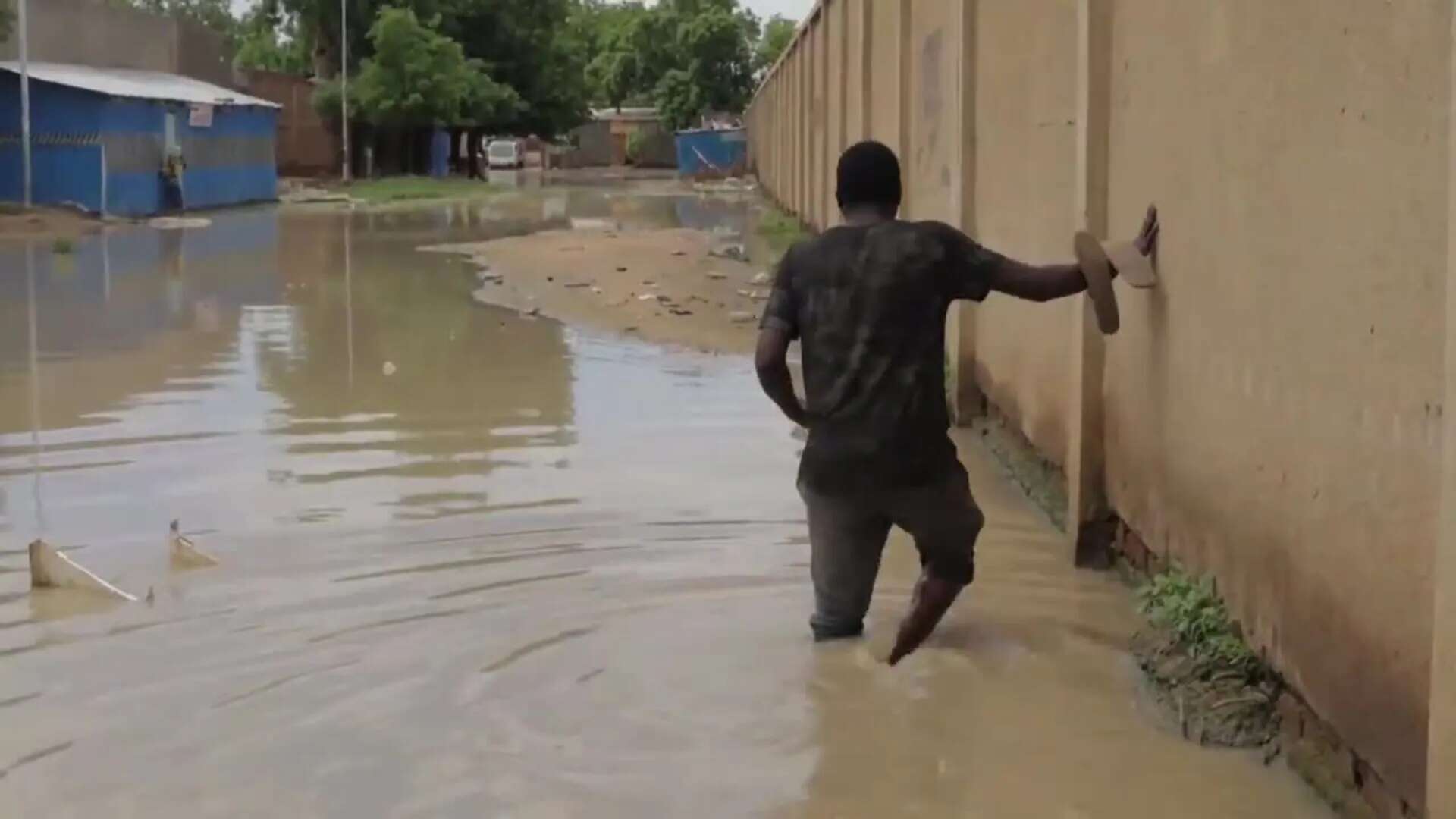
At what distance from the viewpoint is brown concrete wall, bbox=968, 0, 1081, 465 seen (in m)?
6.82

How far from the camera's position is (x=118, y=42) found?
141 ft

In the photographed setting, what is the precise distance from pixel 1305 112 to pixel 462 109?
1996 inches

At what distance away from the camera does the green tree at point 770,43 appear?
82.8 metres

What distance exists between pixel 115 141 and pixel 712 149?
38.8 m

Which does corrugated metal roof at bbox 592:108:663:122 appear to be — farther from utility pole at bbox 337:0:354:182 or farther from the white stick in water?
the white stick in water

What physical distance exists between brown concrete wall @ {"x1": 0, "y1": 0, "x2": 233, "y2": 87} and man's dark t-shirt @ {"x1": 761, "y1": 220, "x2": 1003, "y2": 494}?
109 feet

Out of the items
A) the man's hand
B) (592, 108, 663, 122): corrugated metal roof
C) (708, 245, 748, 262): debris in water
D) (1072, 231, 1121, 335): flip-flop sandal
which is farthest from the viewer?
(592, 108, 663, 122): corrugated metal roof

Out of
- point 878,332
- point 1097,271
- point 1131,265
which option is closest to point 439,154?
point 1131,265

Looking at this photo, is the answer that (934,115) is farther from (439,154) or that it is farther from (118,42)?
(439,154)

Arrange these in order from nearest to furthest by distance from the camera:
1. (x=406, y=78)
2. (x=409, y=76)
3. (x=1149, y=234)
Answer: (x=1149, y=234) → (x=409, y=76) → (x=406, y=78)

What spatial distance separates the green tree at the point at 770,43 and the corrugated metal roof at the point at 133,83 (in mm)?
38549

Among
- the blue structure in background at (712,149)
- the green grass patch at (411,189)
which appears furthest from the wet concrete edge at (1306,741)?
the blue structure in background at (712,149)

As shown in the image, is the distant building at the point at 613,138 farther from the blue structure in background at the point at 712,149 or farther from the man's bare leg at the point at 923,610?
the man's bare leg at the point at 923,610

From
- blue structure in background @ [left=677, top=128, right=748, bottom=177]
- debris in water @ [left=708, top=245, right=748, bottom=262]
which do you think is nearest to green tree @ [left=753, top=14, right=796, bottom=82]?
blue structure in background @ [left=677, top=128, right=748, bottom=177]
